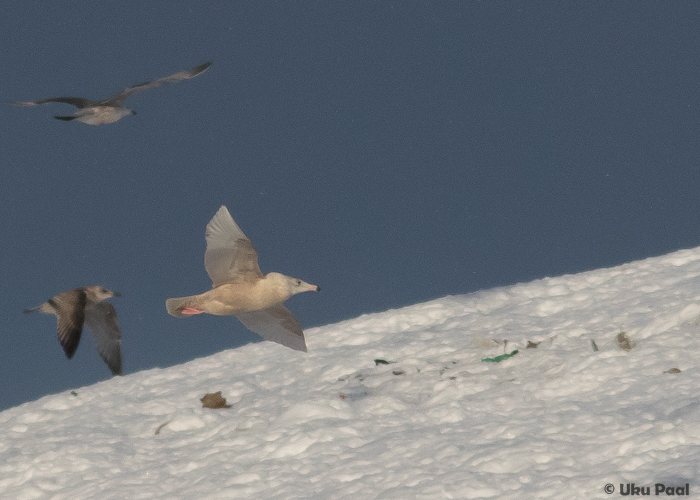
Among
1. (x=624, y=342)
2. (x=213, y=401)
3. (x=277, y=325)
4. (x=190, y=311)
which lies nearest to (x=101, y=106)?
(x=190, y=311)

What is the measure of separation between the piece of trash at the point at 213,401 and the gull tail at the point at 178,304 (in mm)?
1919

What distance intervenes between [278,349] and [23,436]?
2113mm

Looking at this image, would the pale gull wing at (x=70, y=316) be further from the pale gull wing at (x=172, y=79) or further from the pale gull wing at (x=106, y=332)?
the pale gull wing at (x=172, y=79)

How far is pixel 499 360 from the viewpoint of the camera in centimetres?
611

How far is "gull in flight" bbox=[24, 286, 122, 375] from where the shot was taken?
185 inches

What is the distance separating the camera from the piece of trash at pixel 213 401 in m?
6.39

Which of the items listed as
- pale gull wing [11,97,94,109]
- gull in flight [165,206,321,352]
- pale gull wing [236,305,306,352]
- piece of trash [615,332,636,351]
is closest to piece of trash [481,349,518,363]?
piece of trash [615,332,636,351]

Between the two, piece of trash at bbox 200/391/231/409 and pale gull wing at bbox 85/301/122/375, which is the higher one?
pale gull wing at bbox 85/301/122/375

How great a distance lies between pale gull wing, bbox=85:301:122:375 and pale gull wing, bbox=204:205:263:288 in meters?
1.05

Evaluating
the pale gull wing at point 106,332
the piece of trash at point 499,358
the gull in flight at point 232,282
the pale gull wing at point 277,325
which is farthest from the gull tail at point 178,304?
the piece of trash at point 499,358

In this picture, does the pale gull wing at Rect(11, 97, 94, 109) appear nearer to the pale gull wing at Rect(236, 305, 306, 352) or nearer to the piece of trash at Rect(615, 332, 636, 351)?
the pale gull wing at Rect(236, 305, 306, 352)

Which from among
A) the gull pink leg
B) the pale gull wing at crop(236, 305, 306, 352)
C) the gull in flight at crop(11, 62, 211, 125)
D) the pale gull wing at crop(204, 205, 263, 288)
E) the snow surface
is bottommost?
the snow surface

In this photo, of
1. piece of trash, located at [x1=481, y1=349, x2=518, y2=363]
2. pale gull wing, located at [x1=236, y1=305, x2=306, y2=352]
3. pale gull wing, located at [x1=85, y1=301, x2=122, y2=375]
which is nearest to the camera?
pale gull wing, located at [x1=236, y1=305, x2=306, y2=352]

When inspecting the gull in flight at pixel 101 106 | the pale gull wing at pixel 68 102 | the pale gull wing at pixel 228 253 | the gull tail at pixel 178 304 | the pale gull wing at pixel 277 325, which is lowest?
the pale gull wing at pixel 277 325
